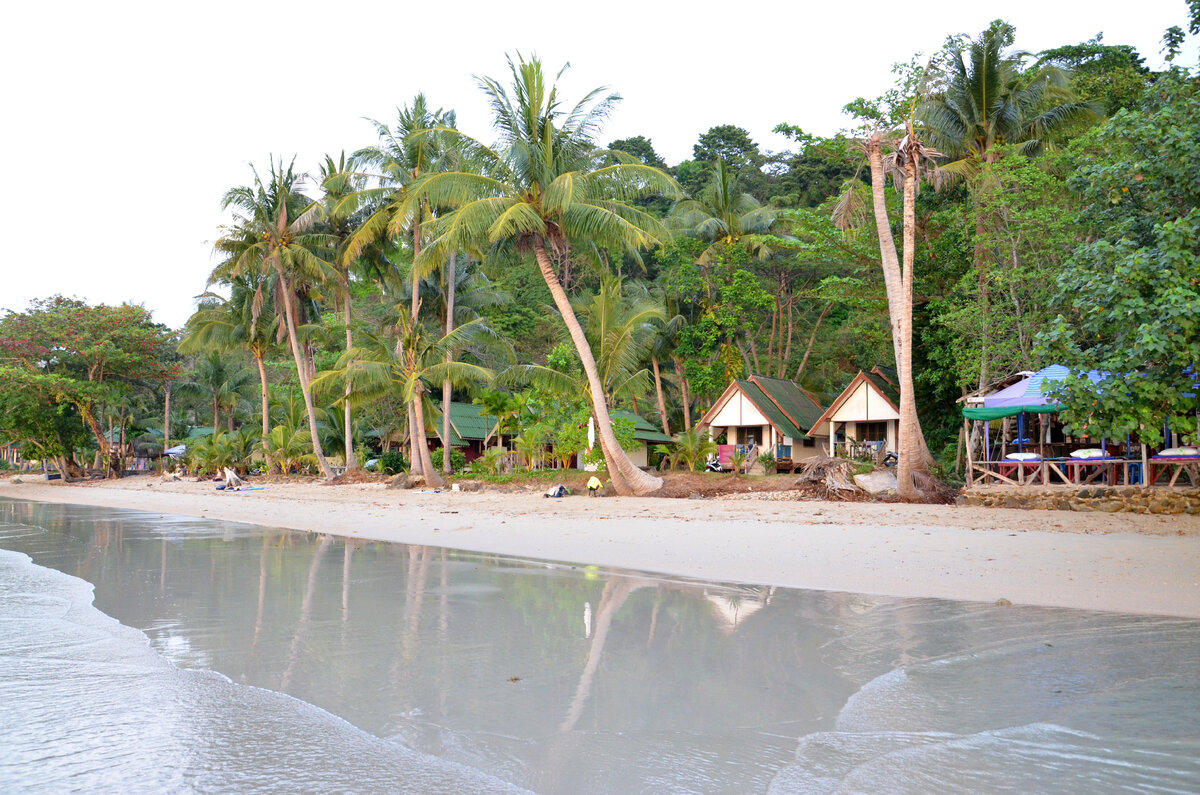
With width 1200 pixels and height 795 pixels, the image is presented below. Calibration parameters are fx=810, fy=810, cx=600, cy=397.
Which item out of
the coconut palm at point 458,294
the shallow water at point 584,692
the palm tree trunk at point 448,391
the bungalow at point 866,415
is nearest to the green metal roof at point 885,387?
the bungalow at point 866,415

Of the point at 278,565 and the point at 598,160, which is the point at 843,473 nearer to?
the point at 598,160

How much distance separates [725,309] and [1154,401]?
1952 centimetres

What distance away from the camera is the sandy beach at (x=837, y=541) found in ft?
23.4

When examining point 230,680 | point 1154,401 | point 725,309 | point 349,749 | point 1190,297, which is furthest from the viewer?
point 725,309

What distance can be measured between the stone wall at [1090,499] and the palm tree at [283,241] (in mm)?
18742

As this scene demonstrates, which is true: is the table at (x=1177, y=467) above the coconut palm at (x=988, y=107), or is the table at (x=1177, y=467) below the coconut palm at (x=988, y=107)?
below

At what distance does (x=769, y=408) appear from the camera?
24531 millimetres

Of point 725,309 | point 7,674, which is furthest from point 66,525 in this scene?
point 725,309

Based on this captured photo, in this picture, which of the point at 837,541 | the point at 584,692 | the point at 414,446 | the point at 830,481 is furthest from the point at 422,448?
the point at 584,692

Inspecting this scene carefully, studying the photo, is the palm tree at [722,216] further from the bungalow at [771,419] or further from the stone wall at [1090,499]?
the stone wall at [1090,499]

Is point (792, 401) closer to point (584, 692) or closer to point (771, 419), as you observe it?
point (771, 419)

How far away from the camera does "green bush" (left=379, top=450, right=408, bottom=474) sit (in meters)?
25.7

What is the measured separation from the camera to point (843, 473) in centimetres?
1512

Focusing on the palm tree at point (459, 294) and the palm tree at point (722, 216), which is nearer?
the palm tree at point (459, 294)
